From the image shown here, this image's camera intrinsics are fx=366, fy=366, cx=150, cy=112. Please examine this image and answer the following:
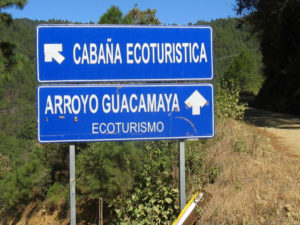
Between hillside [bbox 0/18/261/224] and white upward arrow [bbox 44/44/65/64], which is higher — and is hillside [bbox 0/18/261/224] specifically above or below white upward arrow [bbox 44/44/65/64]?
below

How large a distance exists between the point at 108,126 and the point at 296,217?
196cm

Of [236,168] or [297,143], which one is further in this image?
[297,143]

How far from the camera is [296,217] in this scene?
345cm

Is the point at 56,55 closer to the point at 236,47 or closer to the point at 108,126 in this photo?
the point at 108,126

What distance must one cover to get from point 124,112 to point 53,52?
0.85 meters

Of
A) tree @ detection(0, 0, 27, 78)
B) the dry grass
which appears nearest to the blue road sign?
the dry grass

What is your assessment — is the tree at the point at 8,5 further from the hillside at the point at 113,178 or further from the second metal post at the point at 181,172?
the second metal post at the point at 181,172

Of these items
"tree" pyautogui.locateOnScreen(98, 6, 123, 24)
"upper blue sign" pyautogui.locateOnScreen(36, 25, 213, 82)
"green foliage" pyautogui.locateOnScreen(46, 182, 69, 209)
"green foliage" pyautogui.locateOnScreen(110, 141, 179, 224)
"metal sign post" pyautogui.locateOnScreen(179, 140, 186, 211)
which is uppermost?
"tree" pyautogui.locateOnScreen(98, 6, 123, 24)

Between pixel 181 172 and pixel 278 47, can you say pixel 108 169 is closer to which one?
pixel 181 172

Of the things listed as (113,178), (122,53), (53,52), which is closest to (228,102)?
(113,178)

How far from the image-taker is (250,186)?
427cm

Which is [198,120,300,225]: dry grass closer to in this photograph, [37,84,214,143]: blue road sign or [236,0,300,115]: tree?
[37,84,214,143]: blue road sign

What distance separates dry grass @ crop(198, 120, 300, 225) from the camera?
11.8 ft

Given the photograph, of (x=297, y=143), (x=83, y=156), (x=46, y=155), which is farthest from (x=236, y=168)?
(x=46, y=155)
